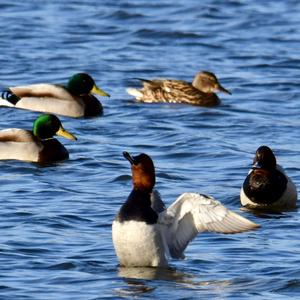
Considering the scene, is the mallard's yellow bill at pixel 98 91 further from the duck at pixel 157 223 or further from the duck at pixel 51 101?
the duck at pixel 157 223

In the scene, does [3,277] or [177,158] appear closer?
[3,277]

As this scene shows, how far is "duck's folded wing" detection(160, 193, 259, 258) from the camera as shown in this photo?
10484mm

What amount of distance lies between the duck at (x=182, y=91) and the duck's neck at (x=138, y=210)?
9001 millimetres

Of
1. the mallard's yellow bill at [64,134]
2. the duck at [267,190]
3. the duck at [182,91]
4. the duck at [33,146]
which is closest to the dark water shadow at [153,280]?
the duck at [267,190]

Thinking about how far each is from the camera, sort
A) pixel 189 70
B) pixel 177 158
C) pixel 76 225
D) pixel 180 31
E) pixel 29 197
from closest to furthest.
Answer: pixel 76 225, pixel 29 197, pixel 177 158, pixel 189 70, pixel 180 31

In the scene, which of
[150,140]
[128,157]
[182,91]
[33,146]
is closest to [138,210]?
[128,157]

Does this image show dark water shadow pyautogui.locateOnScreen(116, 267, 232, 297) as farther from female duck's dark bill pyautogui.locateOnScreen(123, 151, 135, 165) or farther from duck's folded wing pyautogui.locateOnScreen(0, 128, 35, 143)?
duck's folded wing pyautogui.locateOnScreen(0, 128, 35, 143)

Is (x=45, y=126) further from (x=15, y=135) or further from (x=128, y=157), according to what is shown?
(x=128, y=157)

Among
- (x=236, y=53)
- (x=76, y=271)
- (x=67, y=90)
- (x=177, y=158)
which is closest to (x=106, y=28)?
(x=236, y=53)

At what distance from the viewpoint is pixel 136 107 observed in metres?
19.3

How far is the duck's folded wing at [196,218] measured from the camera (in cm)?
1048

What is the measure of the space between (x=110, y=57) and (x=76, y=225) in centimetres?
1088

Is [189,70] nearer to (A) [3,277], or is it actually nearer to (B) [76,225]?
(B) [76,225]

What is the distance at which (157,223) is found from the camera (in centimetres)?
1051
